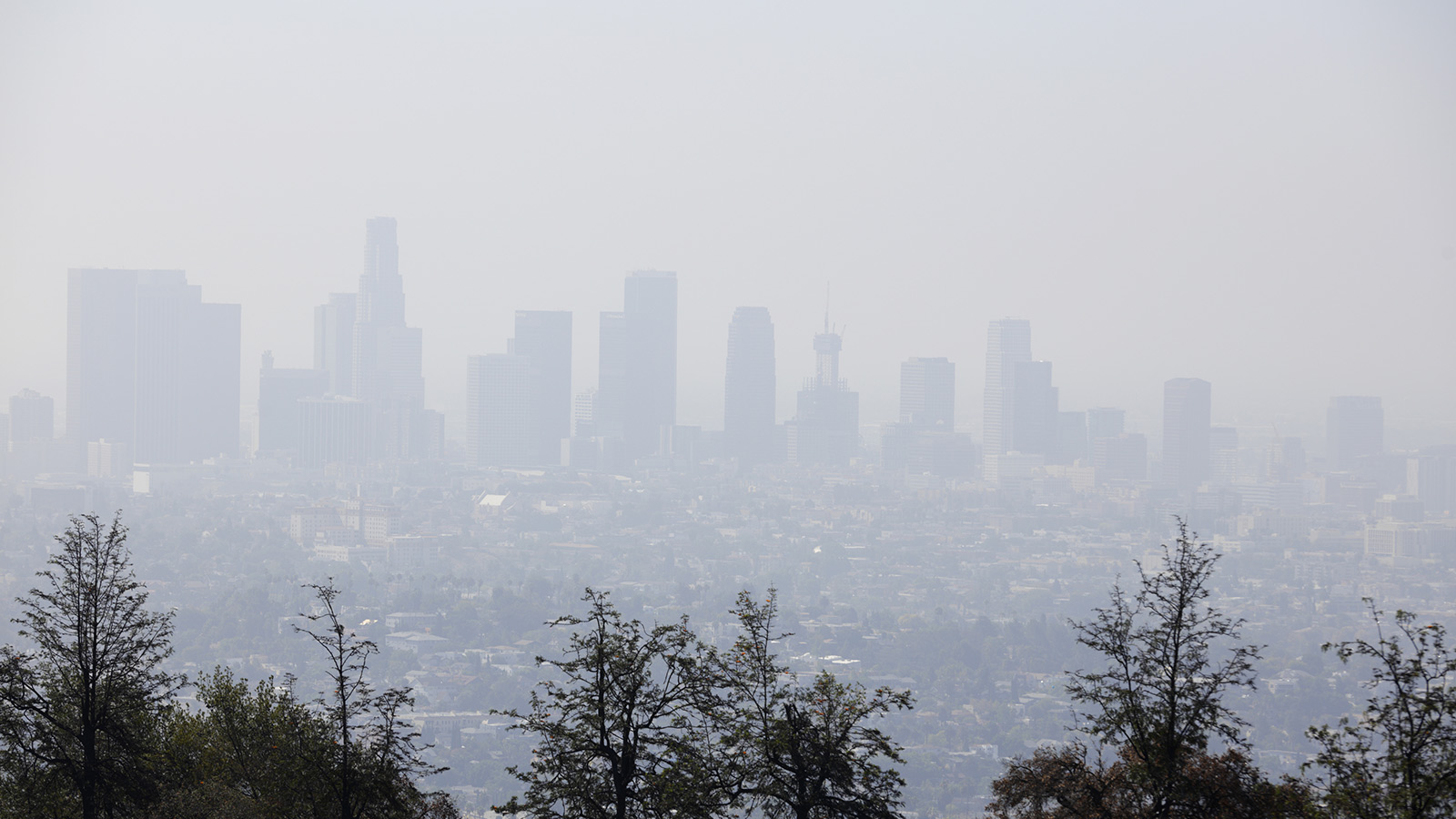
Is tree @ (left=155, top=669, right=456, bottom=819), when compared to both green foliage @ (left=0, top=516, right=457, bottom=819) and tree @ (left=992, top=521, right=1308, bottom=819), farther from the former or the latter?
tree @ (left=992, top=521, right=1308, bottom=819)

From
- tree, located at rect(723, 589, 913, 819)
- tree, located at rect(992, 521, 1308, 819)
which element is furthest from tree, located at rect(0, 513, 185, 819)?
tree, located at rect(992, 521, 1308, 819)

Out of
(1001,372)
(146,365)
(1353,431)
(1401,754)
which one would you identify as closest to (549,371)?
(146,365)

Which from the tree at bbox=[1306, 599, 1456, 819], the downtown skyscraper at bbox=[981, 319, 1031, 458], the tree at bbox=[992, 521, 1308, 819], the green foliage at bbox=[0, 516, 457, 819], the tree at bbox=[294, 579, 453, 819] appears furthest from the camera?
the downtown skyscraper at bbox=[981, 319, 1031, 458]

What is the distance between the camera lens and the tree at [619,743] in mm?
9961

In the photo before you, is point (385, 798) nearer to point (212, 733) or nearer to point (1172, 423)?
point (212, 733)

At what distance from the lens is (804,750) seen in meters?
10.4

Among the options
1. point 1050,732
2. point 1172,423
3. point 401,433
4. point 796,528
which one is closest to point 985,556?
point 796,528

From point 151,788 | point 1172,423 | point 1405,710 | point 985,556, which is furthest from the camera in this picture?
point 1172,423

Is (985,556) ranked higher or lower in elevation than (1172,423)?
lower

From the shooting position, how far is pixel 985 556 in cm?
13925

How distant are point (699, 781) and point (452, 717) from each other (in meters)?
57.1

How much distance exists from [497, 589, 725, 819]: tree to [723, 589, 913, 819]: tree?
1.18 ft

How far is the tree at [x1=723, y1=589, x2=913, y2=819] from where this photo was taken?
10289mm

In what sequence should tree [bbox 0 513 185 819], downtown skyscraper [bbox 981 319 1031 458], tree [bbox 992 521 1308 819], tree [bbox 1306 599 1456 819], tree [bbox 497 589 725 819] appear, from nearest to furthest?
tree [bbox 1306 599 1456 819] < tree [bbox 992 521 1308 819] < tree [bbox 497 589 725 819] < tree [bbox 0 513 185 819] < downtown skyscraper [bbox 981 319 1031 458]
